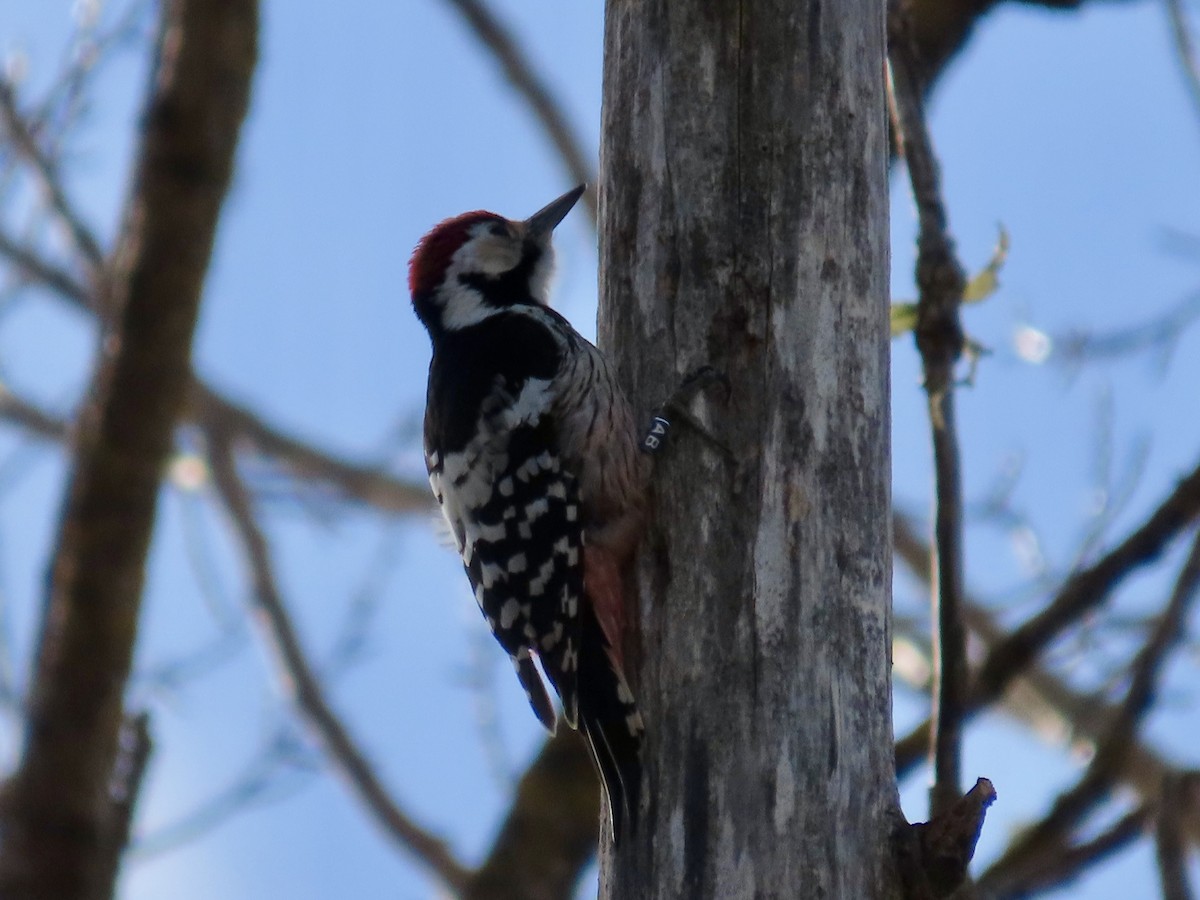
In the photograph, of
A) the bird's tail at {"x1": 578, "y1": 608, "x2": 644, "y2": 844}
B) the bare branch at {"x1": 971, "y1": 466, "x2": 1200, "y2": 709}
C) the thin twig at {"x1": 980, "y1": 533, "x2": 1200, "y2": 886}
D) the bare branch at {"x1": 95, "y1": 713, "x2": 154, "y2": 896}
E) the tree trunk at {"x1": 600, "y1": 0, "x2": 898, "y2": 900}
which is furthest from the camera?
the bare branch at {"x1": 95, "y1": 713, "x2": 154, "y2": 896}

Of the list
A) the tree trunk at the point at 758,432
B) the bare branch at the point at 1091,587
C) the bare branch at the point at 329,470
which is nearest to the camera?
the tree trunk at the point at 758,432

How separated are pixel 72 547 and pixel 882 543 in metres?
2.58

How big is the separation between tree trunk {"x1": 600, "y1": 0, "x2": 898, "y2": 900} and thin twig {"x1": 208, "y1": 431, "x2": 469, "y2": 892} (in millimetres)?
3842

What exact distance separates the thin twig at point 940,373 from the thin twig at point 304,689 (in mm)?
3566

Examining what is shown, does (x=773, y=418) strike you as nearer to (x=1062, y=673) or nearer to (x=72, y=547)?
(x=72, y=547)

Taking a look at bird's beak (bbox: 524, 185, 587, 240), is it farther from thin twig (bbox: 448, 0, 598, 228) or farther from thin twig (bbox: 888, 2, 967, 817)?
thin twig (bbox: 448, 0, 598, 228)

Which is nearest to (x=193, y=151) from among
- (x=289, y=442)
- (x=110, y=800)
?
(x=110, y=800)

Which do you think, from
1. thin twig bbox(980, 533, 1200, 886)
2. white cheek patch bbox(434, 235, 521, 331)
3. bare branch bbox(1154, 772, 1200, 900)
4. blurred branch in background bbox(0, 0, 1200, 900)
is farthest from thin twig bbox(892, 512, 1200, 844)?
bare branch bbox(1154, 772, 1200, 900)

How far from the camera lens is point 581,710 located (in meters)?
3.14

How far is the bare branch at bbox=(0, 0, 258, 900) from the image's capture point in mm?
4492

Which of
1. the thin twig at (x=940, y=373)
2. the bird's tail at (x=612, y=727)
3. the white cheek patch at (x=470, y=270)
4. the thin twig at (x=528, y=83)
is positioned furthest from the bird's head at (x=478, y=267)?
the thin twig at (x=528, y=83)

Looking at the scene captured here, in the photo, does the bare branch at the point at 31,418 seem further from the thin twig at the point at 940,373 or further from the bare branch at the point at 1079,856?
the bare branch at the point at 1079,856

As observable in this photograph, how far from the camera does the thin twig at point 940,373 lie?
3348mm

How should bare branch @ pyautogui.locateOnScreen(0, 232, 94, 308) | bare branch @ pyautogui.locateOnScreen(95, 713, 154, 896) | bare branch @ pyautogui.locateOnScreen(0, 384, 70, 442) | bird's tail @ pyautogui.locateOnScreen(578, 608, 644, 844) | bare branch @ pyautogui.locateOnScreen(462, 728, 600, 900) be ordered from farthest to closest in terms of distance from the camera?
bare branch @ pyautogui.locateOnScreen(0, 384, 70, 442) → bare branch @ pyautogui.locateOnScreen(0, 232, 94, 308) → bare branch @ pyautogui.locateOnScreen(462, 728, 600, 900) → bare branch @ pyautogui.locateOnScreen(95, 713, 154, 896) → bird's tail @ pyautogui.locateOnScreen(578, 608, 644, 844)
